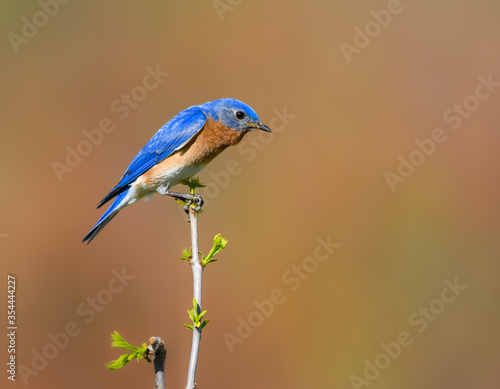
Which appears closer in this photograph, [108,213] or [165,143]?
[108,213]

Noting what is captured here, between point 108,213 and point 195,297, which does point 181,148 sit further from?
point 195,297

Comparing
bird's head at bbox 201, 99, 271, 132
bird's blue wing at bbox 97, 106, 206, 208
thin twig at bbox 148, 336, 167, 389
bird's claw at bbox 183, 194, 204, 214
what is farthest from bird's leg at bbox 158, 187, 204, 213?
thin twig at bbox 148, 336, 167, 389

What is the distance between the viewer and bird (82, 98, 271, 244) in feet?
14.5

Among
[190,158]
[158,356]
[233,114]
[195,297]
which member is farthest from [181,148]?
[158,356]

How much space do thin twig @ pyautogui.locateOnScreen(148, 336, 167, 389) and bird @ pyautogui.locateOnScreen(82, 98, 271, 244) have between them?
8.08 ft

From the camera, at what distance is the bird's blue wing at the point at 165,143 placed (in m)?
4.45

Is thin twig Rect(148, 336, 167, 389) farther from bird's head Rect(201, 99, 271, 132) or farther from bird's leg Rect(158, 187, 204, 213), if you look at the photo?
bird's head Rect(201, 99, 271, 132)

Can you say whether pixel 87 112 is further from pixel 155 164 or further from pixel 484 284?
pixel 484 284

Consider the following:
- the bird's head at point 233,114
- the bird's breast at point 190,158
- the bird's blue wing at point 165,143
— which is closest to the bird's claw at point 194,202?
the bird's breast at point 190,158

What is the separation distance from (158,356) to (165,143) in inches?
105

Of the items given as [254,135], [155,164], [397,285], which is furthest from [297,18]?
[155,164]

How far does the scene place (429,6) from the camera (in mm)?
8266

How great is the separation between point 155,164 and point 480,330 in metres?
4.16

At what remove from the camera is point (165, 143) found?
14.7ft
